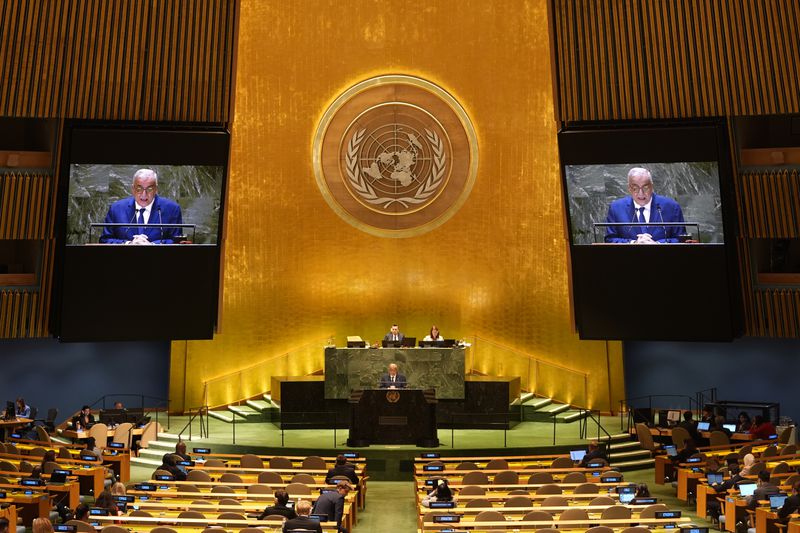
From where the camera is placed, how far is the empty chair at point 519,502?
37.8ft

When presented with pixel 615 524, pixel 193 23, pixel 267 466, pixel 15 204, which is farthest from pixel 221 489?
pixel 193 23

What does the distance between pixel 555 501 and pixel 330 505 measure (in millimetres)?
2637

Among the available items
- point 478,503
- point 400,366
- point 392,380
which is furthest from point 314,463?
point 400,366

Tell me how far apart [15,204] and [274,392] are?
20.7 ft

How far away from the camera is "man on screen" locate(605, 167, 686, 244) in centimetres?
1650

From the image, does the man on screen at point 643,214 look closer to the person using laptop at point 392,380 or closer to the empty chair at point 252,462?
the person using laptop at point 392,380

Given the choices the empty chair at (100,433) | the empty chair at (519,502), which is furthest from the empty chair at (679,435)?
the empty chair at (100,433)

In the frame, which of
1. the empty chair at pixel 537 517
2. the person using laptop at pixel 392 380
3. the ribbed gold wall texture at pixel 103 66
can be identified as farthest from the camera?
the ribbed gold wall texture at pixel 103 66

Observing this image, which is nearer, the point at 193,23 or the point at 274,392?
the point at 193,23

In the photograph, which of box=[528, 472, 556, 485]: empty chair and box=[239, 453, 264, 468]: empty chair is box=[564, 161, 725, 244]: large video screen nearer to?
box=[528, 472, 556, 485]: empty chair

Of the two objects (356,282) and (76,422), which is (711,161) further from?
(76,422)

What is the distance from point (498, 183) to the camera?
21.2 meters

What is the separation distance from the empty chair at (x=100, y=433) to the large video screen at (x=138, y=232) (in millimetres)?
1671

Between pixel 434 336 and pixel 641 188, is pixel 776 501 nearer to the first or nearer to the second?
pixel 641 188
